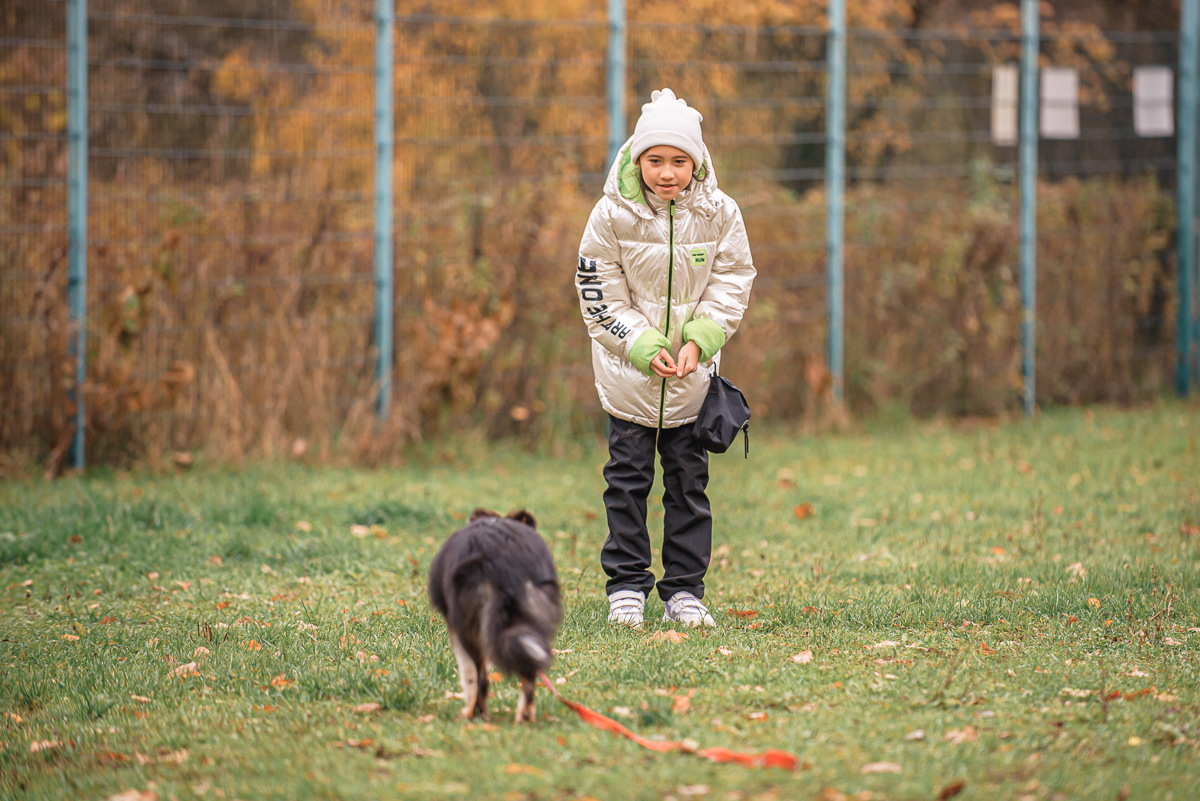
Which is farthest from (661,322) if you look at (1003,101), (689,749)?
(1003,101)

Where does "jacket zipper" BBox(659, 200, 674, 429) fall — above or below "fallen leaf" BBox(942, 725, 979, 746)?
above

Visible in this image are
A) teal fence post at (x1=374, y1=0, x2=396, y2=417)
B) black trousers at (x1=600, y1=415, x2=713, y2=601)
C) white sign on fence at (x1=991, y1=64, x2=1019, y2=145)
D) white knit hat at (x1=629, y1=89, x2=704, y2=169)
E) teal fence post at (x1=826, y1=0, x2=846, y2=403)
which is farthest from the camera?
white sign on fence at (x1=991, y1=64, x2=1019, y2=145)

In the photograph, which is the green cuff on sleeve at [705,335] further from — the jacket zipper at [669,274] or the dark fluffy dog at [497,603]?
the dark fluffy dog at [497,603]

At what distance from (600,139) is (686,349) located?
471 centimetres

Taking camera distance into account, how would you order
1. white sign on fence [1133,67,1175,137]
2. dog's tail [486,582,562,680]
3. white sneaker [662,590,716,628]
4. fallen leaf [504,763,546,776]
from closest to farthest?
fallen leaf [504,763,546,776] → dog's tail [486,582,562,680] → white sneaker [662,590,716,628] → white sign on fence [1133,67,1175,137]

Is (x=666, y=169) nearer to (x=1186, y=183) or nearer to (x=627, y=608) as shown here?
(x=627, y=608)

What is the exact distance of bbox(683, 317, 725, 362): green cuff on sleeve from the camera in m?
4.59

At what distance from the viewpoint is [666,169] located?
4.48 metres

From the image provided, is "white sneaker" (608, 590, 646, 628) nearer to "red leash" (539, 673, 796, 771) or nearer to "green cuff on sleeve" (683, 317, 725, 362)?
"green cuff on sleeve" (683, 317, 725, 362)

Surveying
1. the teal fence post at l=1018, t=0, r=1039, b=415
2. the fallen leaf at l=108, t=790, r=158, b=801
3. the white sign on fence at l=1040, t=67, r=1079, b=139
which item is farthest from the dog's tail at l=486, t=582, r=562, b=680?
the white sign on fence at l=1040, t=67, r=1079, b=139

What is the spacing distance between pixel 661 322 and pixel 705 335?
0.64 ft

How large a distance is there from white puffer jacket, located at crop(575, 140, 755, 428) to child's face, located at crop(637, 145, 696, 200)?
0.08 m

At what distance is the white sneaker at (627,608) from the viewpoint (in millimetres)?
4699

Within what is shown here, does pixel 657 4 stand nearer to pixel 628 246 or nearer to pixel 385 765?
pixel 628 246
